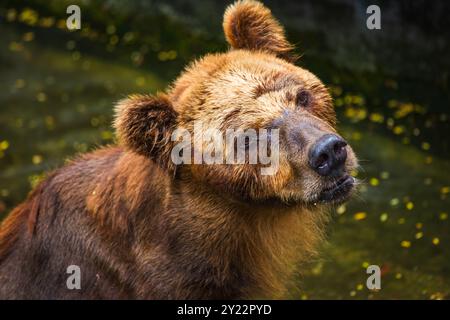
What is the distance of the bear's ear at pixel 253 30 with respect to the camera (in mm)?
6723

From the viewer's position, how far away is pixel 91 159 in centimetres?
709

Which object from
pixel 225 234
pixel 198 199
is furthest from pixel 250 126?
pixel 225 234

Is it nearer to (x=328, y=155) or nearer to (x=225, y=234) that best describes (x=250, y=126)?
(x=328, y=155)

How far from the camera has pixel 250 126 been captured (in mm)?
5922

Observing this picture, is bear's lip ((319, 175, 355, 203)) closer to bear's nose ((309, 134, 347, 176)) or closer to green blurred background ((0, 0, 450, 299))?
bear's nose ((309, 134, 347, 176))

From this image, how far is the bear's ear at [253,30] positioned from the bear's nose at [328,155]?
1.34m

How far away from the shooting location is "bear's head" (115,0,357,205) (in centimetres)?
575

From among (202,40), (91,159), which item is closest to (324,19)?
(202,40)

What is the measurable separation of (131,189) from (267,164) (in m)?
1.20

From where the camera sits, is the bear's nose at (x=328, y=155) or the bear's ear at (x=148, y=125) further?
the bear's ear at (x=148, y=125)

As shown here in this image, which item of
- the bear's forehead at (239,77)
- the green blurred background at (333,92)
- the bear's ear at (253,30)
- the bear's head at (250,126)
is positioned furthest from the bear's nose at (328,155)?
the green blurred background at (333,92)

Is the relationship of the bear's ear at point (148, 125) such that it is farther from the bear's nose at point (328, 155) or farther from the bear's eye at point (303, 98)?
the bear's nose at point (328, 155)

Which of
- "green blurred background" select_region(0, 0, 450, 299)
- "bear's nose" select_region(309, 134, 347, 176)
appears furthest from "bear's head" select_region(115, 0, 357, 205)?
"green blurred background" select_region(0, 0, 450, 299)

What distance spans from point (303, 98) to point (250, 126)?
484 millimetres
